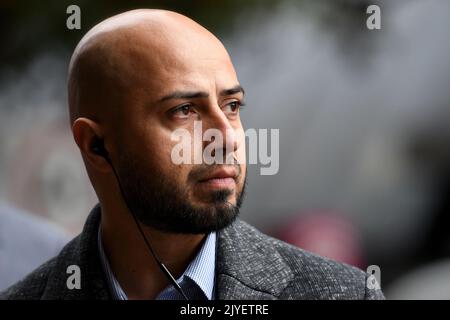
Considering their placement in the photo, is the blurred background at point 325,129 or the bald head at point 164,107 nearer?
the bald head at point 164,107

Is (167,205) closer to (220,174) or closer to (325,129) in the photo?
(220,174)

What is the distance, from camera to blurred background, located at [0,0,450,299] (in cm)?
215

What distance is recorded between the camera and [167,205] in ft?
5.57

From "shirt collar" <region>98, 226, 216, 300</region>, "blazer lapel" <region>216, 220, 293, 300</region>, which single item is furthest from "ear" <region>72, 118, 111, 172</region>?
"blazer lapel" <region>216, 220, 293, 300</region>

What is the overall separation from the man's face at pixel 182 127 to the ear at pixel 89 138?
93 millimetres

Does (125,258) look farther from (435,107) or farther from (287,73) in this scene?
(435,107)

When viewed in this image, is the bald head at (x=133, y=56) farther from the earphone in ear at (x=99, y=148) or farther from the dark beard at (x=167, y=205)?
the dark beard at (x=167, y=205)

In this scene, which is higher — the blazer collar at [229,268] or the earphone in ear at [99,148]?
the earphone in ear at [99,148]

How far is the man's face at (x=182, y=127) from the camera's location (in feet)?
5.47

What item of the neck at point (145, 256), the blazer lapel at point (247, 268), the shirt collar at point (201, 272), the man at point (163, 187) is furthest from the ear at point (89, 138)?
the blazer lapel at point (247, 268)

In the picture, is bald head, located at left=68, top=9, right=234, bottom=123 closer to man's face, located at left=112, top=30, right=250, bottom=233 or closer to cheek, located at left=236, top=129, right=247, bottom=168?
man's face, located at left=112, top=30, right=250, bottom=233

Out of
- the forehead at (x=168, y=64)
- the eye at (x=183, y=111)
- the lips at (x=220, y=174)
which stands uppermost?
the forehead at (x=168, y=64)

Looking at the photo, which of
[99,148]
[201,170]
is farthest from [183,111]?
[99,148]

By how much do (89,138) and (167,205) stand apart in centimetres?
28
